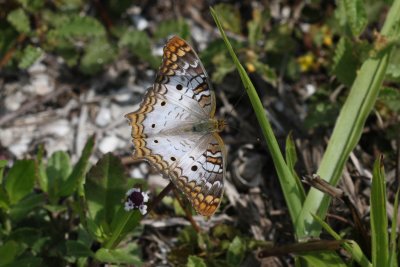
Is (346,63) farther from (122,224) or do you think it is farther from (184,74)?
(122,224)

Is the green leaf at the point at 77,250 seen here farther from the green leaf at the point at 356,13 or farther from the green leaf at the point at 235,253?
the green leaf at the point at 356,13

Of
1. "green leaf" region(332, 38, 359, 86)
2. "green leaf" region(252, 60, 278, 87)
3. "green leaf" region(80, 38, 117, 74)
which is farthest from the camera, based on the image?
"green leaf" region(80, 38, 117, 74)

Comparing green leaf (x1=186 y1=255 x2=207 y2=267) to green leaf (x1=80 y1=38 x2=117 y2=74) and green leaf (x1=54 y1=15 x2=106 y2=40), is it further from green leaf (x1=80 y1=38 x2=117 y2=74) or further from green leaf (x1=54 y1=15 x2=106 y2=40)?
green leaf (x1=54 y1=15 x2=106 y2=40)

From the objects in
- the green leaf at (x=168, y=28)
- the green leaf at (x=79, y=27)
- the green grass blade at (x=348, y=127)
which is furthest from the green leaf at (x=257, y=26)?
the green leaf at (x=79, y=27)

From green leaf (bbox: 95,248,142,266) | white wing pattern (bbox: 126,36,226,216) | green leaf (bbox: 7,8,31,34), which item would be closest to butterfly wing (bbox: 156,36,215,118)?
white wing pattern (bbox: 126,36,226,216)

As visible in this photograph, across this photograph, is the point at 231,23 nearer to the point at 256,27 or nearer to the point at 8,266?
the point at 256,27

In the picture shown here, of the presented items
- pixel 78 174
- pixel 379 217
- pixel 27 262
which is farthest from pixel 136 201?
pixel 379 217
